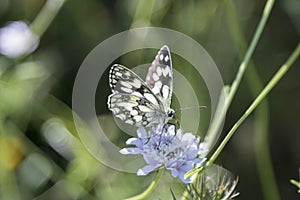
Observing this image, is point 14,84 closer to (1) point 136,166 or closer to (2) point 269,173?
(1) point 136,166

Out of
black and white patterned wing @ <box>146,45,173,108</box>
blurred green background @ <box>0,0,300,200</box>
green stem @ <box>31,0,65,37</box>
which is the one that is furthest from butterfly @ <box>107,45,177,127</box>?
green stem @ <box>31,0,65,37</box>

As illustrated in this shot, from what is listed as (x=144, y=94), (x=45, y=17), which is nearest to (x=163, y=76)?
(x=144, y=94)

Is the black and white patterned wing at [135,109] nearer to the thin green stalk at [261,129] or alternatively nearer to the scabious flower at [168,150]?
the scabious flower at [168,150]

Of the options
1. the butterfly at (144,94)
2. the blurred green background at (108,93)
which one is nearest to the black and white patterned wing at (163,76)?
the butterfly at (144,94)

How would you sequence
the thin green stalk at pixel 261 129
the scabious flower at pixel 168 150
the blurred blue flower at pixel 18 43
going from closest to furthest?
1. the scabious flower at pixel 168 150
2. the thin green stalk at pixel 261 129
3. the blurred blue flower at pixel 18 43

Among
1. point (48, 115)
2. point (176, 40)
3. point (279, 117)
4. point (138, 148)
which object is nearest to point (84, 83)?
point (48, 115)

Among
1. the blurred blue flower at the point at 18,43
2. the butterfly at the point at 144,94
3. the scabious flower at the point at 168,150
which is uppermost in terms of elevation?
the butterfly at the point at 144,94

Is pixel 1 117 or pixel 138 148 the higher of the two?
pixel 138 148
